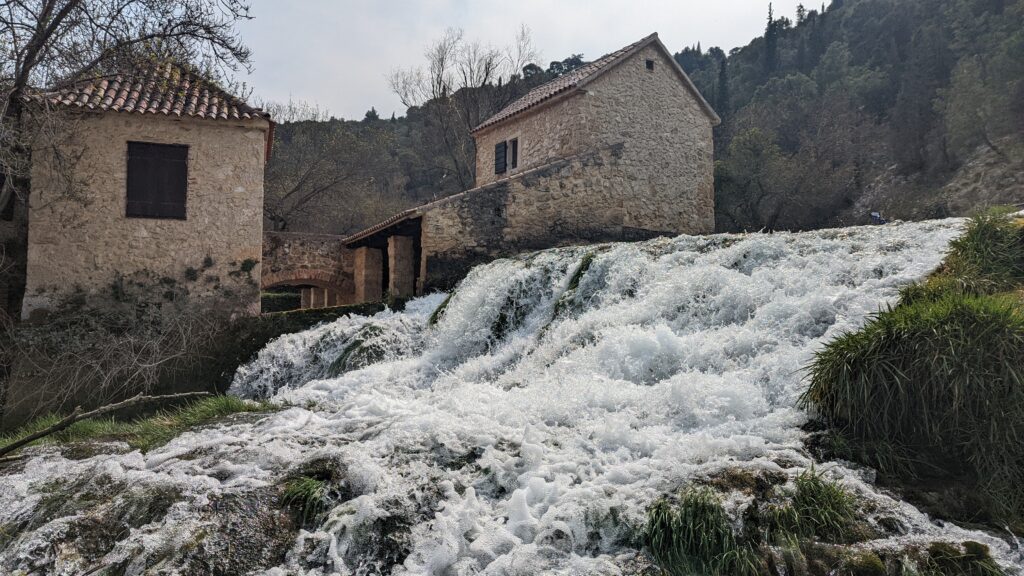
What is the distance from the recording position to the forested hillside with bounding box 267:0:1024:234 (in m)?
24.9

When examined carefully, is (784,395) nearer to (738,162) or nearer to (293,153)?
(738,162)

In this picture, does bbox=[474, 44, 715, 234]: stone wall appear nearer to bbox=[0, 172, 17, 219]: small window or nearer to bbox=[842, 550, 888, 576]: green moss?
bbox=[0, 172, 17, 219]: small window

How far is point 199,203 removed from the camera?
12172 millimetres

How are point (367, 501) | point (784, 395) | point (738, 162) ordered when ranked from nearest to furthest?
point (367, 501) < point (784, 395) < point (738, 162)

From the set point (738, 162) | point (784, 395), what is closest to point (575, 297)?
point (784, 395)

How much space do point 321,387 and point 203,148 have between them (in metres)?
6.17

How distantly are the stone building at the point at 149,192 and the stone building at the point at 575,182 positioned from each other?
300 cm

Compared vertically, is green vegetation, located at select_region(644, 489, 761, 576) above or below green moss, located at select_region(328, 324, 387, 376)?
below

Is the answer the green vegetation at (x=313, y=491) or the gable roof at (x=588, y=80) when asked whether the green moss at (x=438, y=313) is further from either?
the gable roof at (x=588, y=80)

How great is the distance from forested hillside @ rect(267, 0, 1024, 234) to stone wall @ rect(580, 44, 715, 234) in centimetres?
553

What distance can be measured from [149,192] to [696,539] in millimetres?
11399

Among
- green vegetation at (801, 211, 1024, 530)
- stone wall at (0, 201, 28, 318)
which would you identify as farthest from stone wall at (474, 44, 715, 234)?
green vegetation at (801, 211, 1024, 530)

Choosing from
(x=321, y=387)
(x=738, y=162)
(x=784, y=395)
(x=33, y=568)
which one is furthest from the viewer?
(x=738, y=162)

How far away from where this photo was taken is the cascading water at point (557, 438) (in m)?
3.91
